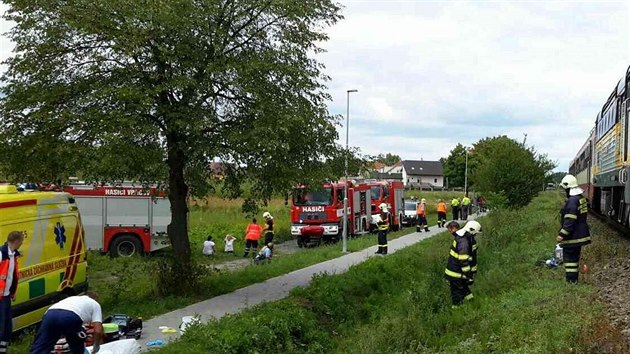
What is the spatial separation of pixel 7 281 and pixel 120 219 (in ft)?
46.3

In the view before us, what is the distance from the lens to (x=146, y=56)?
11281 mm

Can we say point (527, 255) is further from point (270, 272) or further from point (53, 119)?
point (53, 119)

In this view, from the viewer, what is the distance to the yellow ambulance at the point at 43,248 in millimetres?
8945

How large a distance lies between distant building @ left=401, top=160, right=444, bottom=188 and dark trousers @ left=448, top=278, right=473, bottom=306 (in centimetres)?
12169

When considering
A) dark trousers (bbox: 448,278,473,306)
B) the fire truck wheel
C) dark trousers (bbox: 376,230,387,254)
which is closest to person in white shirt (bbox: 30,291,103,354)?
dark trousers (bbox: 448,278,473,306)

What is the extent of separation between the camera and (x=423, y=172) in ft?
442

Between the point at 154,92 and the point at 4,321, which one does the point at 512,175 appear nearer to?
the point at 154,92

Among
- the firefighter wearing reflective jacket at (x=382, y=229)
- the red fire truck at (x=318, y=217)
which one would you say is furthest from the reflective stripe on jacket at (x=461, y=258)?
the red fire truck at (x=318, y=217)

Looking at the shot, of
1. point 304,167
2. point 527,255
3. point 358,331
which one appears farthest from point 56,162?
point 527,255

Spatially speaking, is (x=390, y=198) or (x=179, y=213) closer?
(x=179, y=213)

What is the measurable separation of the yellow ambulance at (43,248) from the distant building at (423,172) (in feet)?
405

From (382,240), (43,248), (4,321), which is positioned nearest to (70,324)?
(4,321)

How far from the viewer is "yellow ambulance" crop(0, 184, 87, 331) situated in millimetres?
8945

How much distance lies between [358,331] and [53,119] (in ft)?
21.8
